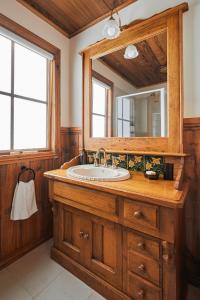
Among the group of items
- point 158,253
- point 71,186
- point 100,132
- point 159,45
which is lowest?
point 158,253

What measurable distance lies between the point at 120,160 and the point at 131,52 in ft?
3.12

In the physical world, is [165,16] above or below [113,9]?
below

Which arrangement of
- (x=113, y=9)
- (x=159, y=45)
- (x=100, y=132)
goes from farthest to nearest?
(x=100, y=132) < (x=113, y=9) < (x=159, y=45)

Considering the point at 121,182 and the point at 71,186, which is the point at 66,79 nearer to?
the point at 71,186

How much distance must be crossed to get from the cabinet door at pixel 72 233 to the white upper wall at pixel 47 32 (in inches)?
39.4

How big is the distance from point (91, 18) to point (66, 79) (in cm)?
64

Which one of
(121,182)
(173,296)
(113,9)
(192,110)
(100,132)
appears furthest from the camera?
(100,132)

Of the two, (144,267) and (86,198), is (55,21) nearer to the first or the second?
(86,198)

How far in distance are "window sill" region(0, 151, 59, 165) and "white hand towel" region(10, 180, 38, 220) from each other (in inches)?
8.4

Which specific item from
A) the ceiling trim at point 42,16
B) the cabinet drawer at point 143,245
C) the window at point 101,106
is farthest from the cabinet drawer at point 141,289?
the ceiling trim at point 42,16

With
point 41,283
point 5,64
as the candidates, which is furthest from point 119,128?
point 41,283

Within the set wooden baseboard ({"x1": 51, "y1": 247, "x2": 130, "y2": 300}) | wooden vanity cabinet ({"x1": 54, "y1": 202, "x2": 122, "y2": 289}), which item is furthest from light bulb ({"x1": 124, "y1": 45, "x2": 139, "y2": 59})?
wooden baseboard ({"x1": 51, "y1": 247, "x2": 130, "y2": 300})

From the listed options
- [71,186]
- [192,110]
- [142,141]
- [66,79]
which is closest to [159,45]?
[192,110]

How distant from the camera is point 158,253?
93cm
